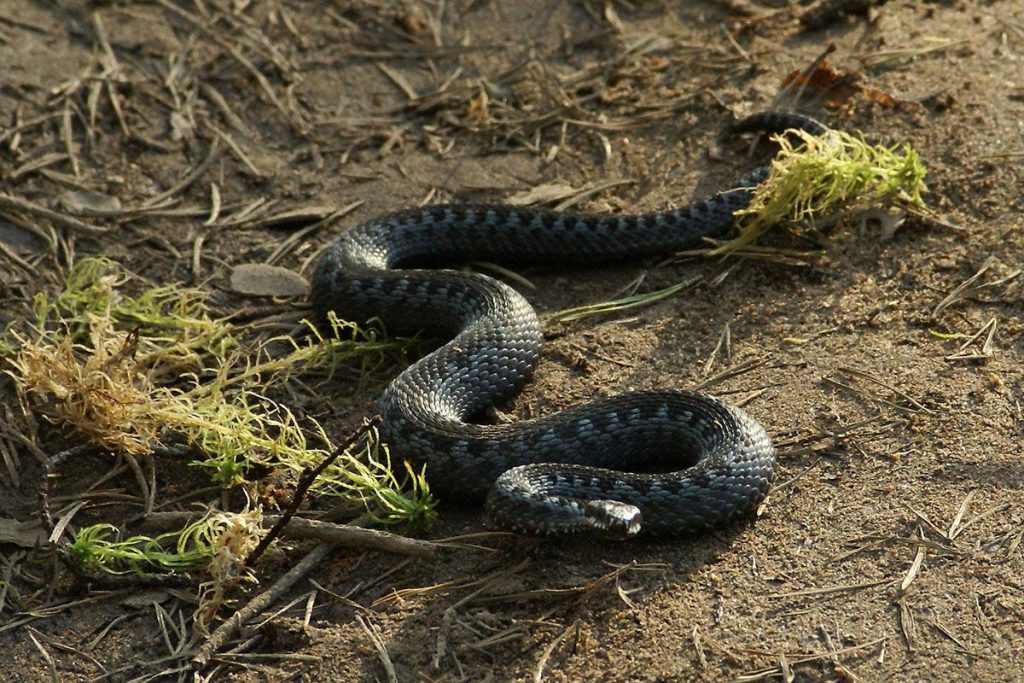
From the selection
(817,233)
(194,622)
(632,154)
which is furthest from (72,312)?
(817,233)

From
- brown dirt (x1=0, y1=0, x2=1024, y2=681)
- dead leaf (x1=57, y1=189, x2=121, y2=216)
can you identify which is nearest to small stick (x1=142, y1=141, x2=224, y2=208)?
brown dirt (x1=0, y1=0, x2=1024, y2=681)

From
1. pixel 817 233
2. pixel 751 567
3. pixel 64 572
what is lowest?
pixel 64 572

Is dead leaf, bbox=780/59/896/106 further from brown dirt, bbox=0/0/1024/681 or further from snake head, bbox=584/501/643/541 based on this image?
snake head, bbox=584/501/643/541

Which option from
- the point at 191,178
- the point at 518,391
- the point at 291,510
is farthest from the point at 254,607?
the point at 191,178

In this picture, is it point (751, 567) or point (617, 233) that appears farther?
point (617, 233)

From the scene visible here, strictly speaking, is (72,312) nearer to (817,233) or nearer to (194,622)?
(194,622)

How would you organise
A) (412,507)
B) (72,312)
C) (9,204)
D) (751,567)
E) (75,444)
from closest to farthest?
(751,567), (412,507), (75,444), (72,312), (9,204)

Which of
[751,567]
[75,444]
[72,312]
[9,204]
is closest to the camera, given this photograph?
[751,567]

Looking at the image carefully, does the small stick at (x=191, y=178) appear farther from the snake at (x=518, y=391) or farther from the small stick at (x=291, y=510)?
the small stick at (x=291, y=510)

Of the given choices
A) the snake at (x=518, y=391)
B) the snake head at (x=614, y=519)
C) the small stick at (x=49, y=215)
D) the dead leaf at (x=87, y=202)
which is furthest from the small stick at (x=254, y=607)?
the dead leaf at (x=87, y=202)
